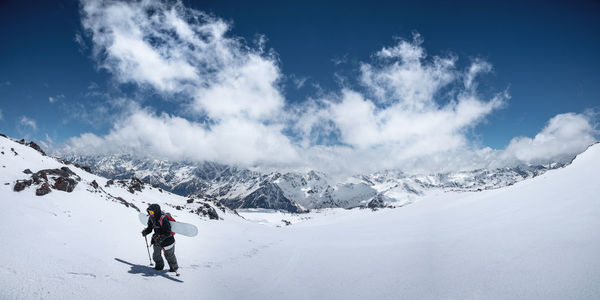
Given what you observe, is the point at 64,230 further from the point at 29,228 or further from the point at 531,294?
the point at 531,294

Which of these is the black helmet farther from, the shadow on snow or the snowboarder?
the shadow on snow

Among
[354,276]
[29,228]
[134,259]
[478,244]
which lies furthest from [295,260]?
[29,228]

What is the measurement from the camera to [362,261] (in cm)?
931

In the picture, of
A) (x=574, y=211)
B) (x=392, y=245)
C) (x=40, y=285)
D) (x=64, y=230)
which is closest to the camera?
(x=40, y=285)

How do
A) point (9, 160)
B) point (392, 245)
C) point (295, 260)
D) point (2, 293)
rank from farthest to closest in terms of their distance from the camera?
point (9, 160), point (295, 260), point (392, 245), point (2, 293)

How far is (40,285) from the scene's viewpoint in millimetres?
5062

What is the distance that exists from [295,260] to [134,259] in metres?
6.53

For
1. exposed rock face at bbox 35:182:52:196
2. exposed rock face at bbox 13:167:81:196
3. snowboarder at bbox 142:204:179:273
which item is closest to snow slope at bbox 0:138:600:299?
snowboarder at bbox 142:204:179:273

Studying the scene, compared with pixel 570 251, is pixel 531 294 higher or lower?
lower

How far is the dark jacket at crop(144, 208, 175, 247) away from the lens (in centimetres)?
774

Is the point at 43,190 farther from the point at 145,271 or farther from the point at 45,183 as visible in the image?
the point at 145,271

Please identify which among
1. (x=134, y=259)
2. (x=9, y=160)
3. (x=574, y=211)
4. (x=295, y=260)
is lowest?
(x=295, y=260)

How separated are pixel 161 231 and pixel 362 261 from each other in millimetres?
7148

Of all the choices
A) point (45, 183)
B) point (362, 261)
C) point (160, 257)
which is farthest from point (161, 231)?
point (45, 183)
